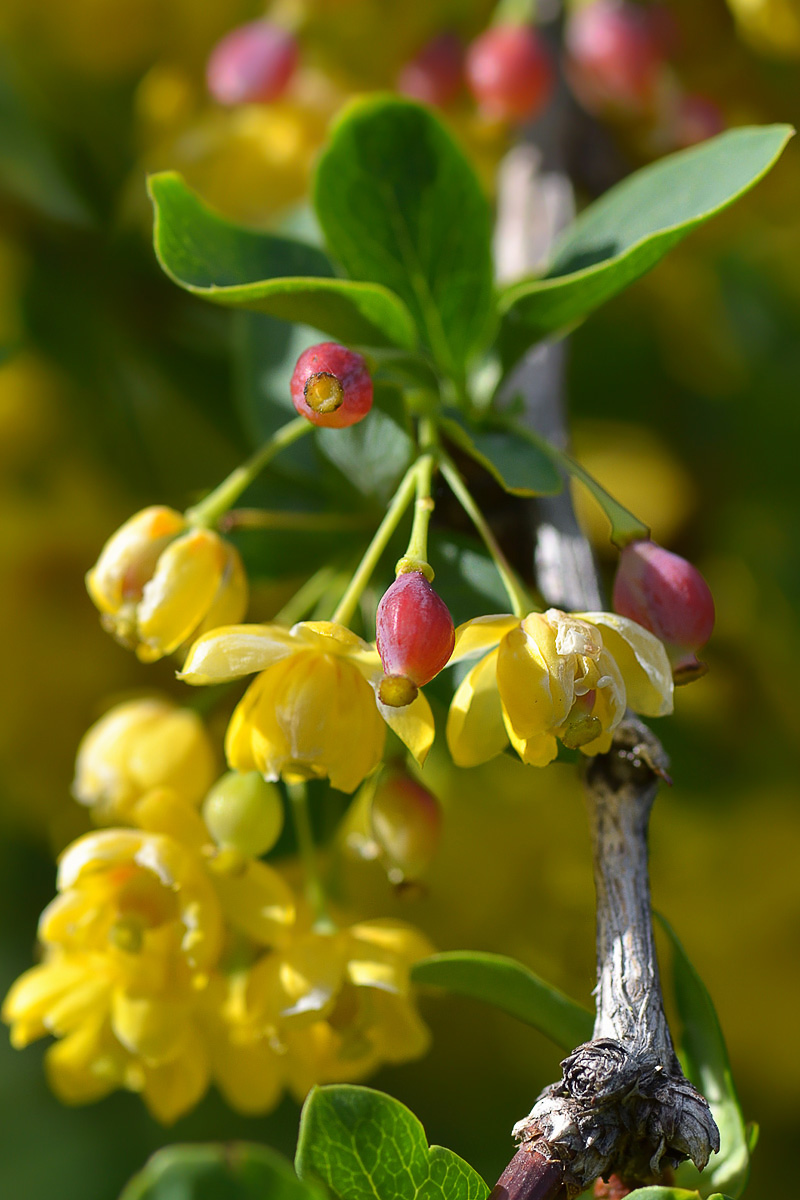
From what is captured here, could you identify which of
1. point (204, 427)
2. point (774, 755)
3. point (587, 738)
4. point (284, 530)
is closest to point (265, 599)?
point (204, 427)

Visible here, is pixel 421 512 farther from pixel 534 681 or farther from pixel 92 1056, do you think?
pixel 92 1056

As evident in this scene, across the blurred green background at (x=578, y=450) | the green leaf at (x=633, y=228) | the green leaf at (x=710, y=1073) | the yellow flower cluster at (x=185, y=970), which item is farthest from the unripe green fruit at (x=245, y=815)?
the blurred green background at (x=578, y=450)

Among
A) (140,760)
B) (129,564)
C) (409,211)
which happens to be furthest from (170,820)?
(409,211)

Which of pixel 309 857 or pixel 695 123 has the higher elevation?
pixel 695 123

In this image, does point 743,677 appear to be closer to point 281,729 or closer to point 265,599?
point 265,599

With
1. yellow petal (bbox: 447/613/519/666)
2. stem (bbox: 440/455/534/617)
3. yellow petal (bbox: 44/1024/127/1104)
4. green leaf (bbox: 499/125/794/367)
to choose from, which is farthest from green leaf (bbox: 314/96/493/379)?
yellow petal (bbox: 44/1024/127/1104)

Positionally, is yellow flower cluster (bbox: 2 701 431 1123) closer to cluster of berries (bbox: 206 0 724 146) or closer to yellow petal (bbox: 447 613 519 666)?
yellow petal (bbox: 447 613 519 666)
